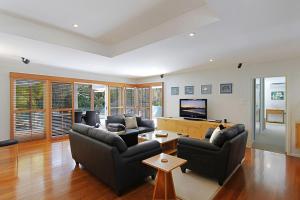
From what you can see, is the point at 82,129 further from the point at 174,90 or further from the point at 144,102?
the point at 144,102

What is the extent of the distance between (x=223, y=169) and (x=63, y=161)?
318cm

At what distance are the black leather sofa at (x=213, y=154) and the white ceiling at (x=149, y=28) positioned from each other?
5.39ft

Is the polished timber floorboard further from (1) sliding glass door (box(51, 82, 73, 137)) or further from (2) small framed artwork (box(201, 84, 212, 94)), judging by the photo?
(2) small framed artwork (box(201, 84, 212, 94))

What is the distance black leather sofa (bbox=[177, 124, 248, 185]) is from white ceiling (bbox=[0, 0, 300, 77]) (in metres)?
1.64

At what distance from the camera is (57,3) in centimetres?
213

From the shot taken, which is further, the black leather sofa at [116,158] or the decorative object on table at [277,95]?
the decorative object on table at [277,95]

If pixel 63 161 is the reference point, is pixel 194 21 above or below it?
above

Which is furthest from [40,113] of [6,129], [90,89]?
[90,89]

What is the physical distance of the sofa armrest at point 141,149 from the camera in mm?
2357

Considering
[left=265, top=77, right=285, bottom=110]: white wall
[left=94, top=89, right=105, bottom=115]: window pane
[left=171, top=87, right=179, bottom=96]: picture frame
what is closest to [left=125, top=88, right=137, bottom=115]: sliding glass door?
[left=94, top=89, right=105, bottom=115]: window pane

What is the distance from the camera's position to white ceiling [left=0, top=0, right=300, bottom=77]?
214 centimetres

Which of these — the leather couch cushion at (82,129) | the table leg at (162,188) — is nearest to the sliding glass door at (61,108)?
the leather couch cushion at (82,129)

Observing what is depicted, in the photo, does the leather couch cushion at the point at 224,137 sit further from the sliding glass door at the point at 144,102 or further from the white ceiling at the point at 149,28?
the sliding glass door at the point at 144,102

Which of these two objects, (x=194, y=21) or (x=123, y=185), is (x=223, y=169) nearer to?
(x=123, y=185)
